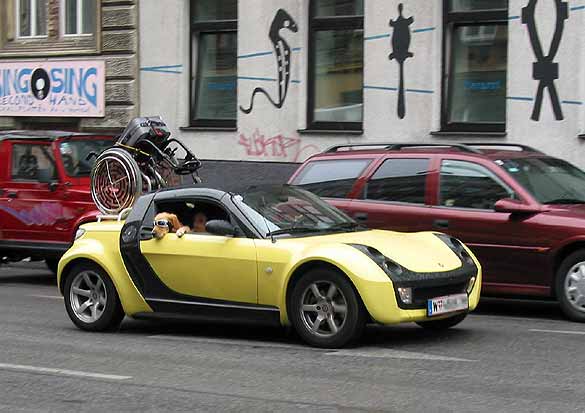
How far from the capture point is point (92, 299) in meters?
11.6

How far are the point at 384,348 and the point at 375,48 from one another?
10624mm

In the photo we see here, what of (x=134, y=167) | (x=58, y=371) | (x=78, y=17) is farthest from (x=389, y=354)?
(x=78, y=17)

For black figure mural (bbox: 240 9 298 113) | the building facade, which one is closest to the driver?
black figure mural (bbox: 240 9 298 113)

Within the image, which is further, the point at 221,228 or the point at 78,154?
the point at 78,154

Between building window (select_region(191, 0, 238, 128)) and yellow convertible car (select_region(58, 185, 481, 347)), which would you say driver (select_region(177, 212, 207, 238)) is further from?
building window (select_region(191, 0, 238, 128))

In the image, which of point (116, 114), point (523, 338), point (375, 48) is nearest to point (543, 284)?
point (523, 338)

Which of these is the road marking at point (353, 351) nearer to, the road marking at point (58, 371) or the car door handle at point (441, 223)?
the road marking at point (58, 371)

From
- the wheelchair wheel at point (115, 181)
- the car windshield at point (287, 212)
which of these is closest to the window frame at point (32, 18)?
the wheelchair wheel at point (115, 181)

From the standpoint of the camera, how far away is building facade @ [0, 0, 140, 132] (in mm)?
23344

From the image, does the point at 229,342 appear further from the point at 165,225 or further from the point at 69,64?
the point at 69,64

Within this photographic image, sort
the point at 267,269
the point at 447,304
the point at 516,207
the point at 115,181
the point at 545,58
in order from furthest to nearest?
the point at 545,58 < the point at 115,181 < the point at 516,207 < the point at 267,269 < the point at 447,304

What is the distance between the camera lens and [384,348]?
10.1 meters

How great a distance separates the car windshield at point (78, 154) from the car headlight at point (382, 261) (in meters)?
7.15

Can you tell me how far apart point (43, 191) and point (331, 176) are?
446 cm
